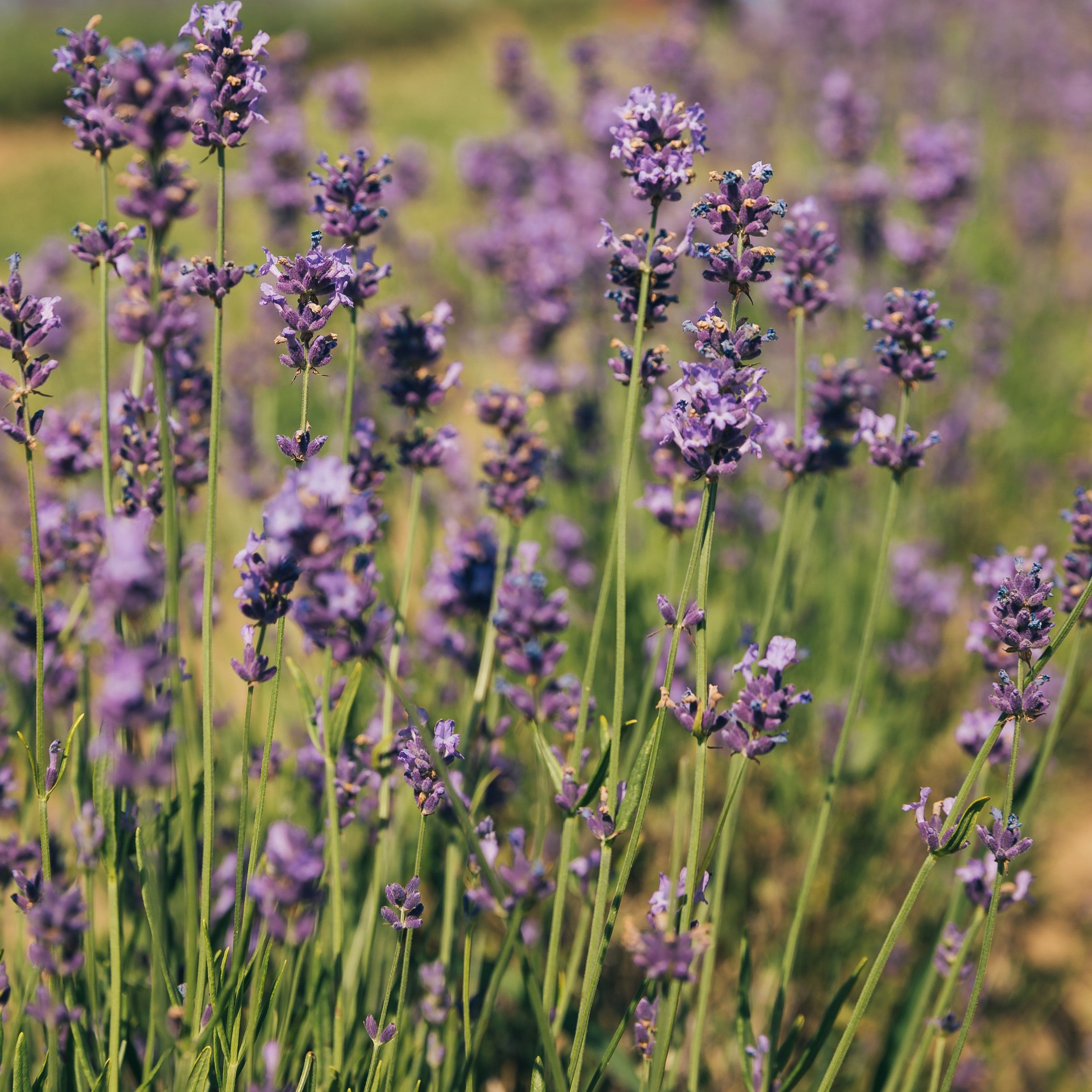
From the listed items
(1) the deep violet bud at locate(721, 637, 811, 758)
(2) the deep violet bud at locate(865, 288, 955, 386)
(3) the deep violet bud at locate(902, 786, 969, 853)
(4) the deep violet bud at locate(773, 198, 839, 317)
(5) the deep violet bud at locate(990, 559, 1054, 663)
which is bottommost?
(3) the deep violet bud at locate(902, 786, 969, 853)

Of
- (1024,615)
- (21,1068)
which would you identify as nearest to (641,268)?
(1024,615)

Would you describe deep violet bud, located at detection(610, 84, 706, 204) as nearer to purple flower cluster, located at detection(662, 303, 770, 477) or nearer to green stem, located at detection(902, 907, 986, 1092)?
purple flower cluster, located at detection(662, 303, 770, 477)

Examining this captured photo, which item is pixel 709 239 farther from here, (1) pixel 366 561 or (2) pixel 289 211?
(1) pixel 366 561

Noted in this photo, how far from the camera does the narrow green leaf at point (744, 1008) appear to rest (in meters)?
1.46

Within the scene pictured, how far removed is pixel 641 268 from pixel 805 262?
66 cm

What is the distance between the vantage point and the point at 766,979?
2334mm

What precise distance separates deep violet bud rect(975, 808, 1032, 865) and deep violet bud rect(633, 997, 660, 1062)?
0.55 metres

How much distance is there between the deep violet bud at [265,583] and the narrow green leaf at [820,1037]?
104 cm

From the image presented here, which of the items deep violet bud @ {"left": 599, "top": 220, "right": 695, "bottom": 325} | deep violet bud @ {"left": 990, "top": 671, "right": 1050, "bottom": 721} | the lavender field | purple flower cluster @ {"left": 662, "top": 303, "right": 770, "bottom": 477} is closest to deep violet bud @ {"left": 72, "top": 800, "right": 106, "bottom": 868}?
the lavender field

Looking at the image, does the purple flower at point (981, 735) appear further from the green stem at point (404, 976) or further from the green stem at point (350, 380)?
the green stem at point (350, 380)

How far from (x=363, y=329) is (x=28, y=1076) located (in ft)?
6.22

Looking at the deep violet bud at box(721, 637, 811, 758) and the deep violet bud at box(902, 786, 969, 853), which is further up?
the deep violet bud at box(721, 637, 811, 758)

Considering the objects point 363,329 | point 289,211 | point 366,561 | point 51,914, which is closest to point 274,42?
point 289,211

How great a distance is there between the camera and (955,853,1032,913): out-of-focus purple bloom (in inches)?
61.3
